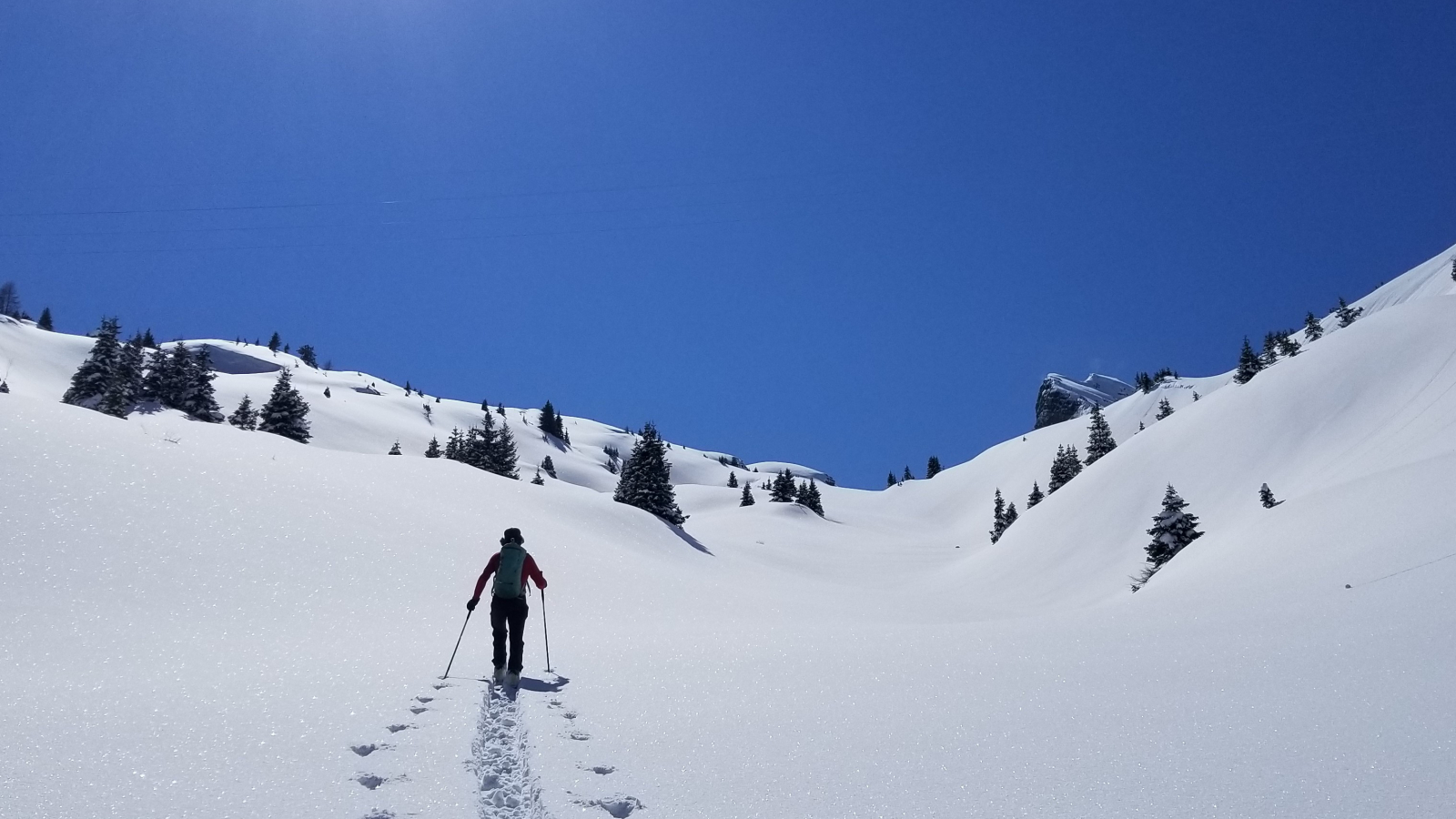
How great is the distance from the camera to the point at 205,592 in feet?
40.8

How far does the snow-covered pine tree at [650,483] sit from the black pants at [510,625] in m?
38.8

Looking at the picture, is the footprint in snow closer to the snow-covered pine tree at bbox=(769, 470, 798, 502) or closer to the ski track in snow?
the ski track in snow

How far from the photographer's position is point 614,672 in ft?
31.1

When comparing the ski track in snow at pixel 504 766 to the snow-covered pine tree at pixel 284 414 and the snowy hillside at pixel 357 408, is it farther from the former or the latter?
the snowy hillside at pixel 357 408

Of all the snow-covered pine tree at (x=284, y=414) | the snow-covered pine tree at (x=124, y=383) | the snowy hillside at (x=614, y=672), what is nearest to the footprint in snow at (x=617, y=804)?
the snowy hillside at (x=614, y=672)

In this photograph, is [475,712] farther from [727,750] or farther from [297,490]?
[297,490]

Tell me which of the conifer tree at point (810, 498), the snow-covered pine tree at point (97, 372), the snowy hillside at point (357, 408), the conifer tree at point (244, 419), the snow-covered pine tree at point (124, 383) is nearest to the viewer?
the snow-covered pine tree at point (124, 383)

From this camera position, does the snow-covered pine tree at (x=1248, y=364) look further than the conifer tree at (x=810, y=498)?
No

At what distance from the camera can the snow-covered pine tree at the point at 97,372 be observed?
4747 cm

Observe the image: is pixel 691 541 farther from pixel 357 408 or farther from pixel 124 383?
pixel 357 408

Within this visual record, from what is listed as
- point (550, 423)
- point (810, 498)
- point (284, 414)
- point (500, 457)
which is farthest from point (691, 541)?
point (550, 423)

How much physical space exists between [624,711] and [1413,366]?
4923 centimetres

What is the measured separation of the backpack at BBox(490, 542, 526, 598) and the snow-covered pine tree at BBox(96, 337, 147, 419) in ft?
143

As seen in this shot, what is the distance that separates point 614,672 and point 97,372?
55842mm
